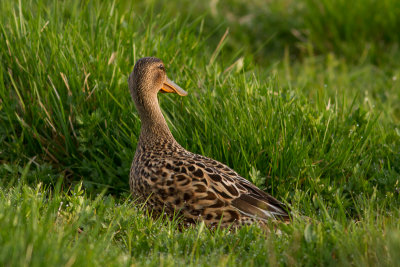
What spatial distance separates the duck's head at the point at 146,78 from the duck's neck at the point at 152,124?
0.05 meters

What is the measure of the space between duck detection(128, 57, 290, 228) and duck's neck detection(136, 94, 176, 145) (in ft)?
0.26

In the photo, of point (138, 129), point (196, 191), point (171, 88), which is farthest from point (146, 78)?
point (196, 191)

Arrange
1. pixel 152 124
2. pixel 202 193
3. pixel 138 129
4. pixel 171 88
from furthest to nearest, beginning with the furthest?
pixel 138 129 < pixel 171 88 < pixel 152 124 < pixel 202 193

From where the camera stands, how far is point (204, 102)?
4.79 meters

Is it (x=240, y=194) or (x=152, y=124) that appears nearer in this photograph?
(x=240, y=194)

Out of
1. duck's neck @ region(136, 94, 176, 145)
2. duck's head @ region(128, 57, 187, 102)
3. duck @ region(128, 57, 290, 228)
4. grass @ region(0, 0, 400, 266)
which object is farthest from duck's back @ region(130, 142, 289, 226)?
duck's head @ region(128, 57, 187, 102)

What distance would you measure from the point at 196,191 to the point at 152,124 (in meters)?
0.75

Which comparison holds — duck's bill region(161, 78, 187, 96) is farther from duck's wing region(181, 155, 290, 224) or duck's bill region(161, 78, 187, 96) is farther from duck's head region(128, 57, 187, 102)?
duck's wing region(181, 155, 290, 224)

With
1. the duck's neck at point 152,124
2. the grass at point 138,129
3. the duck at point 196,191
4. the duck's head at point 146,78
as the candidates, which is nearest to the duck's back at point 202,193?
the duck at point 196,191

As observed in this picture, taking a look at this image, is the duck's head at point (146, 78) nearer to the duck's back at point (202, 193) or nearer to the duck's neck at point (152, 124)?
the duck's neck at point (152, 124)

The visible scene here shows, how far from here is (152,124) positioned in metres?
4.44

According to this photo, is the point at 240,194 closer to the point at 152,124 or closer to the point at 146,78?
the point at 152,124

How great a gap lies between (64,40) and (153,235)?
2.32 m

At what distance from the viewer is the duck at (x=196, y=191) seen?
389cm
